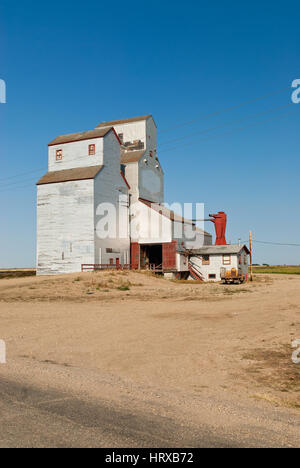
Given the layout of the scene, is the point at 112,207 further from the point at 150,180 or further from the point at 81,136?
the point at 150,180

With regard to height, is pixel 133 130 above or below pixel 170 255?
above

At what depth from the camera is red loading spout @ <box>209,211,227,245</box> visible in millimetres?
56150

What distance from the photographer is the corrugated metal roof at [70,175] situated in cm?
4397

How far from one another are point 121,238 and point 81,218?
624cm

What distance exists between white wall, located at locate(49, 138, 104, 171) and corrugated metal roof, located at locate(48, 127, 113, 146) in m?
0.35

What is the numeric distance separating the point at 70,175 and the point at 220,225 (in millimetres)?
22654

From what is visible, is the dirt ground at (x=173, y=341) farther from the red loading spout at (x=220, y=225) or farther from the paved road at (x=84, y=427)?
the red loading spout at (x=220, y=225)

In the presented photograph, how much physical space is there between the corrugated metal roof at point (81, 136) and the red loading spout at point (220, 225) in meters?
20.1

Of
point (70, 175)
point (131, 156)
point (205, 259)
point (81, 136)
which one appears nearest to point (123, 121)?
point (131, 156)

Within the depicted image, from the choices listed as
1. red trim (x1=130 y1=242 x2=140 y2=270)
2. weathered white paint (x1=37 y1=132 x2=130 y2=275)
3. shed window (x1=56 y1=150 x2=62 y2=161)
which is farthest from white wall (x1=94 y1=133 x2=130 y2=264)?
shed window (x1=56 y1=150 x2=62 y2=161)

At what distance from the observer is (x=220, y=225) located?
186 ft

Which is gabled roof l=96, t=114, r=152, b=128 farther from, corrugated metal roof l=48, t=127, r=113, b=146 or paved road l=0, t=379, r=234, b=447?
paved road l=0, t=379, r=234, b=447
